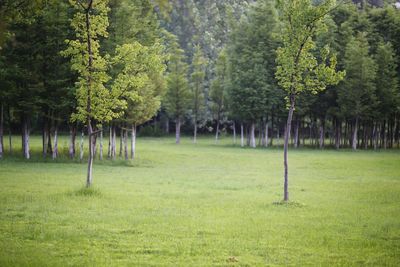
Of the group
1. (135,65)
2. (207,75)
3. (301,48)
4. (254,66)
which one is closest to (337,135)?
(254,66)

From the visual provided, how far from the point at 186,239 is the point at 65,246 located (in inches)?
135

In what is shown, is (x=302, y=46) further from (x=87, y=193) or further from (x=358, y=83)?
(x=358, y=83)

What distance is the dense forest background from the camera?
4091 cm

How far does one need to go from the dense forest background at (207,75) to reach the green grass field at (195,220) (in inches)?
227

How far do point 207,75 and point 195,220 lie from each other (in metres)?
78.0

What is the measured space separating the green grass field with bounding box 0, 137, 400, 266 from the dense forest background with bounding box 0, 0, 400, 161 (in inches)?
227

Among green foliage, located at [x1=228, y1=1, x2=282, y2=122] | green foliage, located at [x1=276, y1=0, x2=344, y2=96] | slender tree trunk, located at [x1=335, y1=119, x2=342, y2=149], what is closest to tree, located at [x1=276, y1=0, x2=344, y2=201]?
green foliage, located at [x1=276, y1=0, x2=344, y2=96]

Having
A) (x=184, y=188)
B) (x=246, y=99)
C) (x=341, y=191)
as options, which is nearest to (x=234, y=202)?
(x=184, y=188)

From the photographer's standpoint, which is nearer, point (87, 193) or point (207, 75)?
point (87, 193)

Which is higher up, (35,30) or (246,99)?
(35,30)

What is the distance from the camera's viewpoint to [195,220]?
17.4 metres

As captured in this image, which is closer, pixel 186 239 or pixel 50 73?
pixel 186 239

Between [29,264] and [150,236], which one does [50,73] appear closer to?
[150,236]

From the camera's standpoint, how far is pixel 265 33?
69375 mm
